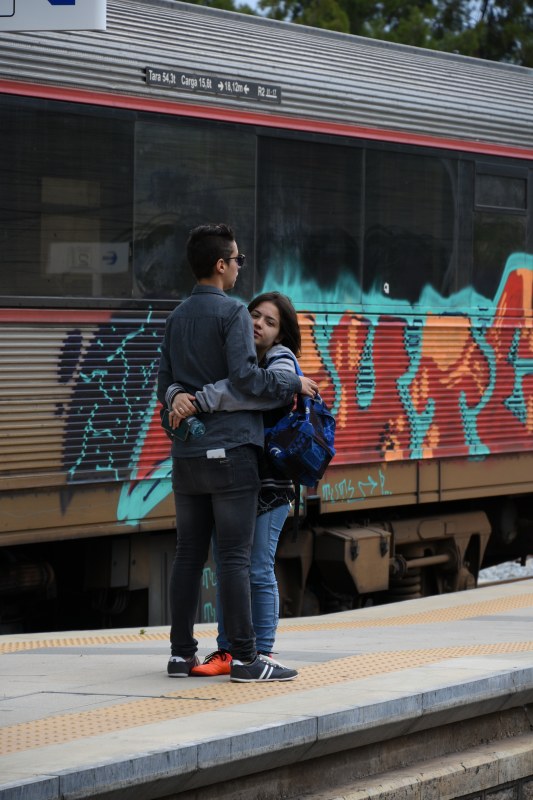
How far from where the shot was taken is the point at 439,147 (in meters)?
10.0

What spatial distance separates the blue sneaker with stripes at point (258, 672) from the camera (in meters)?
5.50

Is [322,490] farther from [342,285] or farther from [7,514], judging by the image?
[7,514]

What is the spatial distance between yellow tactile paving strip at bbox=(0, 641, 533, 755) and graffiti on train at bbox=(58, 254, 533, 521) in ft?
8.12

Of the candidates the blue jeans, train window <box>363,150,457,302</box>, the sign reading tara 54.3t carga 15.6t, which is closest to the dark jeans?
the blue jeans

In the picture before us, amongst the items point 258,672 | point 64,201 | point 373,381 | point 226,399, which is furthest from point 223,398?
point 373,381

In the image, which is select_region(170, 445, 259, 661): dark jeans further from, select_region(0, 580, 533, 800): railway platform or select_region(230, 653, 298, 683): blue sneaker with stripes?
select_region(0, 580, 533, 800): railway platform

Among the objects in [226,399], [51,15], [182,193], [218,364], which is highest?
[51,15]

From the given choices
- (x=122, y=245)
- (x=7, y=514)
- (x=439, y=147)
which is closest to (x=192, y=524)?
(x=7, y=514)

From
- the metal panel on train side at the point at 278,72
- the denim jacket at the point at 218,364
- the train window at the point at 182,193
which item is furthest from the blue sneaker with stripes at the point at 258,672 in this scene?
the metal panel on train side at the point at 278,72

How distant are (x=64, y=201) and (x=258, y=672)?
3.35 meters

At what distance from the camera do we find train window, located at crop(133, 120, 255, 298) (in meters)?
8.31

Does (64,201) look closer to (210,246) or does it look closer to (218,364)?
(210,246)

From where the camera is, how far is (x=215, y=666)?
5715mm

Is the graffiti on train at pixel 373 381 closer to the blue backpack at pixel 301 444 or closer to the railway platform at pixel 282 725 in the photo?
the railway platform at pixel 282 725
